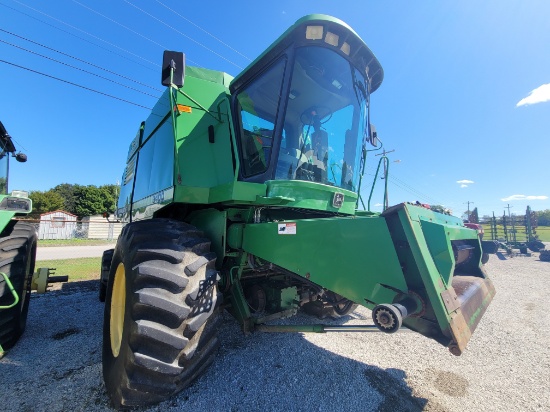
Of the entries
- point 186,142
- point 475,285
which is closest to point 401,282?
point 475,285

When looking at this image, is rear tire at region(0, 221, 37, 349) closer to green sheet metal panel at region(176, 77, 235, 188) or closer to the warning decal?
green sheet metal panel at region(176, 77, 235, 188)

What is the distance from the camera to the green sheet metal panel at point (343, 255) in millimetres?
1822

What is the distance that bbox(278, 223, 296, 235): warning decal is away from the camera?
89.3 inches

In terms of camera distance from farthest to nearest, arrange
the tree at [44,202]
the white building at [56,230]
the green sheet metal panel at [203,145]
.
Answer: the tree at [44,202] → the white building at [56,230] → the green sheet metal panel at [203,145]

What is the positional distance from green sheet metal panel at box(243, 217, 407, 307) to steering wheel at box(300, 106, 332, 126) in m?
1.26

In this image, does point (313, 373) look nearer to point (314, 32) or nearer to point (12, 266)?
point (314, 32)

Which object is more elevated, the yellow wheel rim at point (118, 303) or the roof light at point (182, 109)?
the roof light at point (182, 109)

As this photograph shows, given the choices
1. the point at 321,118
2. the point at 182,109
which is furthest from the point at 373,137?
the point at 182,109

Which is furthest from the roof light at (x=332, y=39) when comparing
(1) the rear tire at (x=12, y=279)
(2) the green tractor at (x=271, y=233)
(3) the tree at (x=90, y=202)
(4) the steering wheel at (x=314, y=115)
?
(3) the tree at (x=90, y=202)

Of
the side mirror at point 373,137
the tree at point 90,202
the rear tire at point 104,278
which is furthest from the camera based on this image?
the tree at point 90,202

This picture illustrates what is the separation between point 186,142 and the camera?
3.24 m

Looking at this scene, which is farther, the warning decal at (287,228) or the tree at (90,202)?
the tree at (90,202)

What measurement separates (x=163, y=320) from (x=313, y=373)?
165 cm

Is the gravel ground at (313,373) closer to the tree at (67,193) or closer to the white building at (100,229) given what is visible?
the white building at (100,229)
